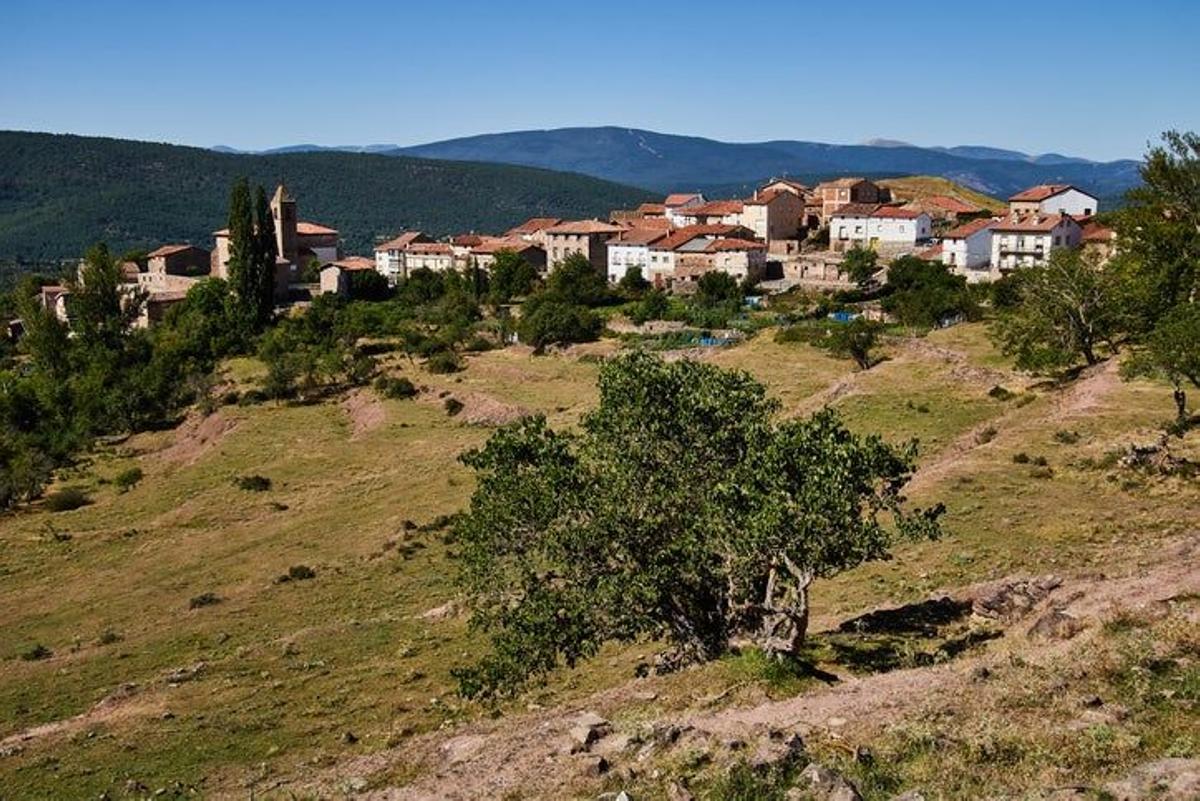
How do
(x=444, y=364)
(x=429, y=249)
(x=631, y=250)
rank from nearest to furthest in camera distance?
(x=444, y=364) → (x=631, y=250) → (x=429, y=249)

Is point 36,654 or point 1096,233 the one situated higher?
point 1096,233

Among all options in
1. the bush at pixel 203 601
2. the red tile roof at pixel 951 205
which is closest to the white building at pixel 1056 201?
the red tile roof at pixel 951 205

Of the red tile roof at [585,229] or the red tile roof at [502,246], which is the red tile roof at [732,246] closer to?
the red tile roof at [585,229]

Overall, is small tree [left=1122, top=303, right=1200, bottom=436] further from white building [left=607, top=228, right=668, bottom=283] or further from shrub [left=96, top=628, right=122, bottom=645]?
white building [left=607, top=228, right=668, bottom=283]

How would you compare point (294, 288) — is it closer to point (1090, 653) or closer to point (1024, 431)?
point (1024, 431)

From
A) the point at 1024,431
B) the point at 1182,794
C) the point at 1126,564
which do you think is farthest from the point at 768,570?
the point at 1024,431

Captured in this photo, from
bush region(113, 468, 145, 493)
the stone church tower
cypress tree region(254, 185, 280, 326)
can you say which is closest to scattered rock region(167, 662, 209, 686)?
bush region(113, 468, 145, 493)

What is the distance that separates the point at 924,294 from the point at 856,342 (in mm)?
18088

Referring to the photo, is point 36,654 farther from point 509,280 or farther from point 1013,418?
point 509,280

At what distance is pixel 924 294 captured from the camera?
82.8 m

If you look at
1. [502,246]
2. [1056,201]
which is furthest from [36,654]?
[1056,201]

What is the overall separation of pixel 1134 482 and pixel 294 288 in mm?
99569

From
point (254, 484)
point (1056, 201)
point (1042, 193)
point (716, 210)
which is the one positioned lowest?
point (254, 484)

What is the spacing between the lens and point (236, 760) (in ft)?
77.8
